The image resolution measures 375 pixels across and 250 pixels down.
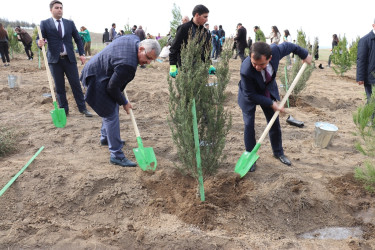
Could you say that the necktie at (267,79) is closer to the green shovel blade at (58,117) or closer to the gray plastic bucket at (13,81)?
the green shovel blade at (58,117)

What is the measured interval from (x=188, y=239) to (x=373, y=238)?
1.68 meters

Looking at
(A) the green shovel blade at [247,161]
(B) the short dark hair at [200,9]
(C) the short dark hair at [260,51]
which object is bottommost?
(A) the green shovel blade at [247,161]

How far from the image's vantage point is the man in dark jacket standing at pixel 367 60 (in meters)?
4.38

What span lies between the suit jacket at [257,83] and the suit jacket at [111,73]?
1176mm

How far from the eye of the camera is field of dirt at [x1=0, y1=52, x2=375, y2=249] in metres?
2.41

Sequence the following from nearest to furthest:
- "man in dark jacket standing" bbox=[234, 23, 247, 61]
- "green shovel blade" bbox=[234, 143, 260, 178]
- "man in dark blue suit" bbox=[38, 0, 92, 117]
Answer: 1. "green shovel blade" bbox=[234, 143, 260, 178]
2. "man in dark blue suit" bbox=[38, 0, 92, 117]
3. "man in dark jacket standing" bbox=[234, 23, 247, 61]

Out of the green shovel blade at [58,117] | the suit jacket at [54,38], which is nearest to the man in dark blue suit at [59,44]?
the suit jacket at [54,38]

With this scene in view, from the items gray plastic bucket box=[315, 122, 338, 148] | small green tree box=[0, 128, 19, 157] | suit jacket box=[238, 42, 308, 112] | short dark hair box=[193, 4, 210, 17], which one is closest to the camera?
suit jacket box=[238, 42, 308, 112]

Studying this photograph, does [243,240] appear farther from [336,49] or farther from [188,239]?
[336,49]

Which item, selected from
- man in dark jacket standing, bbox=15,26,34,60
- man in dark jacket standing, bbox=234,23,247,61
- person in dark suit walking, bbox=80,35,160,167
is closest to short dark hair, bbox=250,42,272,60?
person in dark suit walking, bbox=80,35,160,167

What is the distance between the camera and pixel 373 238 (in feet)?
8.30

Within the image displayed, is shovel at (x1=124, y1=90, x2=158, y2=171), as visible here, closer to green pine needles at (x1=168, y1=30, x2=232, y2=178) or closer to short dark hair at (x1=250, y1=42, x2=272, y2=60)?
green pine needles at (x1=168, y1=30, x2=232, y2=178)

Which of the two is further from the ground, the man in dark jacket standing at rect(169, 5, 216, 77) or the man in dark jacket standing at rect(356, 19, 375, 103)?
the man in dark jacket standing at rect(169, 5, 216, 77)

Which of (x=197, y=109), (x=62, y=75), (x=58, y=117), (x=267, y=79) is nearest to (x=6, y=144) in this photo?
(x=58, y=117)
